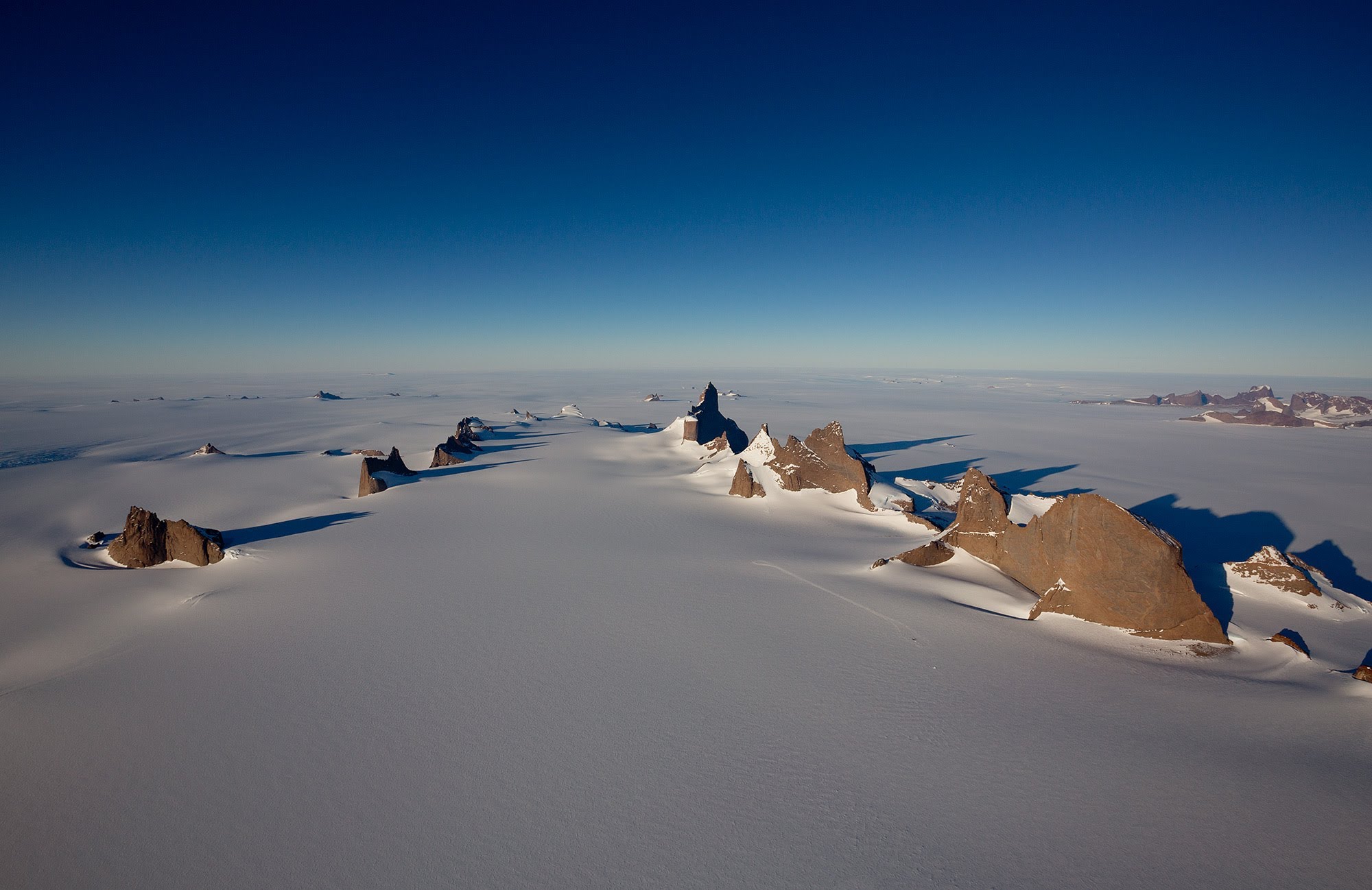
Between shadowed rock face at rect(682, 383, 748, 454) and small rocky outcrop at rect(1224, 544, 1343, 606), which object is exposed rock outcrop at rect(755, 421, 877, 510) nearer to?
small rocky outcrop at rect(1224, 544, 1343, 606)

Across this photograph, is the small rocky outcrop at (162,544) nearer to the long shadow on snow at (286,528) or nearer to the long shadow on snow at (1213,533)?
the long shadow on snow at (286,528)

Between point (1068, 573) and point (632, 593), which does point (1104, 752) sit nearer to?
point (1068, 573)

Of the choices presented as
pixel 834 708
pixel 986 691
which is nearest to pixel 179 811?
pixel 834 708

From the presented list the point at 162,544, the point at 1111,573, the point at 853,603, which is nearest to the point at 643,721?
the point at 853,603

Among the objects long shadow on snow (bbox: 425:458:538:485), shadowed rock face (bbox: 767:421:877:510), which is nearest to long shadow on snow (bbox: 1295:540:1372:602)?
shadowed rock face (bbox: 767:421:877:510)

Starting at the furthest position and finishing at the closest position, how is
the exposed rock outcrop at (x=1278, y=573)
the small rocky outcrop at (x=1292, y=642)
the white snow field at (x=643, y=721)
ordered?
the exposed rock outcrop at (x=1278, y=573), the small rocky outcrop at (x=1292, y=642), the white snow field at (x=643, y=721)

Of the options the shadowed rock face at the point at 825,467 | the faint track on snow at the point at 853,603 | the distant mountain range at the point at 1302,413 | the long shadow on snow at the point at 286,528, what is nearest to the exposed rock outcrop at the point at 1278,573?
the faint track on snow at the point at 853,603

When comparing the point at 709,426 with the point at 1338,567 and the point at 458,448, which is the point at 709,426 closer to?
the point at 458,448
